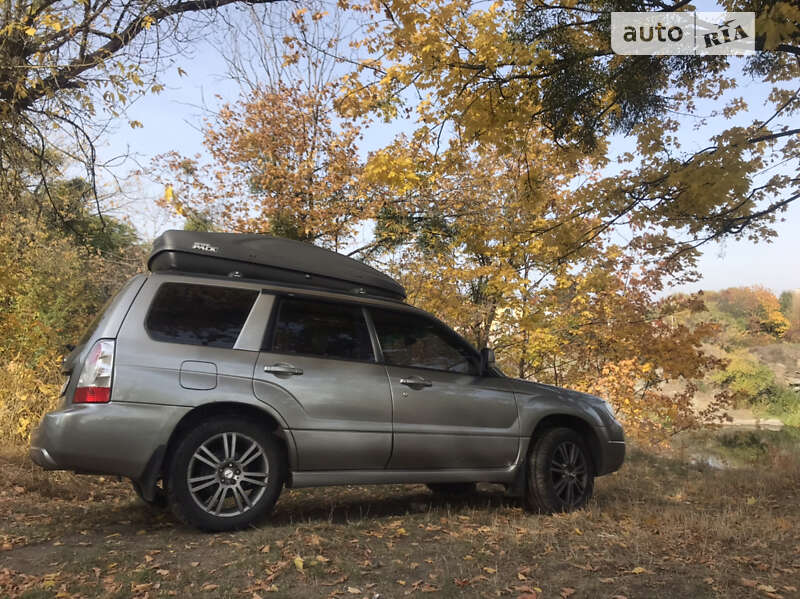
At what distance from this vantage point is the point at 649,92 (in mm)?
6992

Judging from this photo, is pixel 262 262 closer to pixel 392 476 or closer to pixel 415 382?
pixel 415 382

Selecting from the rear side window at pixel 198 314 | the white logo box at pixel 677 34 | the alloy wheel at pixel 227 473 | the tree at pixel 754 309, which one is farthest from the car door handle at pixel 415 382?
the tree at pixel 754 309

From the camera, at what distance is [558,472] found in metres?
5.54

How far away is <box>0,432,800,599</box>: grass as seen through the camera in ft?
11.1

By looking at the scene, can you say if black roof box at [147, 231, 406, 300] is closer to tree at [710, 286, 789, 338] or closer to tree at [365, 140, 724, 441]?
tree at [365, 140, 724, 441]

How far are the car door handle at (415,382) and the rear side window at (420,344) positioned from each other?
124mm

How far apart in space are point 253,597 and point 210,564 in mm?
583

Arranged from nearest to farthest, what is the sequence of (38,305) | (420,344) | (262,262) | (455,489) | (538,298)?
(262,262) → (420,344) → (455,489) → (538,298) → (38,305)

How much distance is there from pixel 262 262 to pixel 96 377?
1430 millimetres

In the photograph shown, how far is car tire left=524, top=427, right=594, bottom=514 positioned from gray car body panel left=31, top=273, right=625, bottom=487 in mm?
135

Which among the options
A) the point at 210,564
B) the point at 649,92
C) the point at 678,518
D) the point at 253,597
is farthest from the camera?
the point at 649,92

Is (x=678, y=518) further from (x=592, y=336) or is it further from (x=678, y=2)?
Answer: (x=592, y=336)

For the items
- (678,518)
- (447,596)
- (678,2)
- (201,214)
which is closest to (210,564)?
(447,596)

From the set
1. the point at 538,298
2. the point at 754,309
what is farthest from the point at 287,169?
the point at 754,309
